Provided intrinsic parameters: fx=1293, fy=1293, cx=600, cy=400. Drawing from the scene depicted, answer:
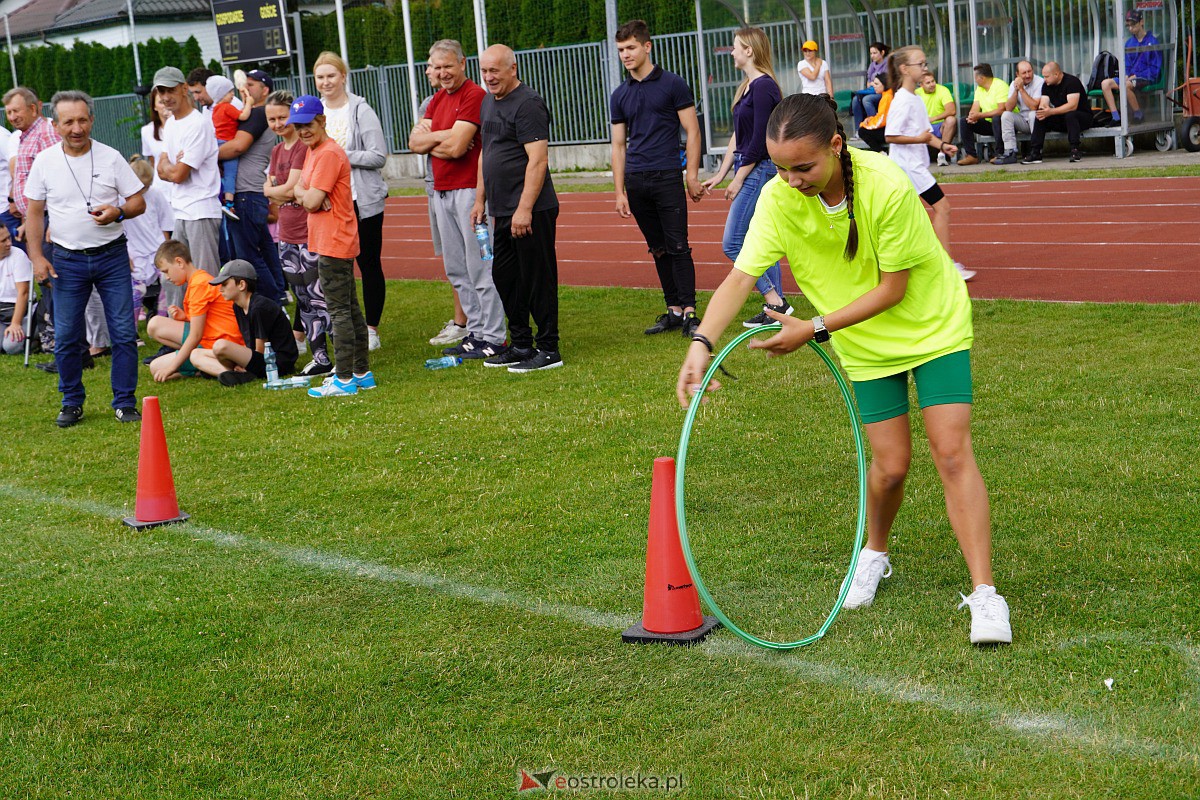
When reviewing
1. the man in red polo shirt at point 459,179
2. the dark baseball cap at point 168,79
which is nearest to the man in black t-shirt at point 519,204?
the man in red polo shirt at point 459,179

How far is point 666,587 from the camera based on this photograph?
445cm

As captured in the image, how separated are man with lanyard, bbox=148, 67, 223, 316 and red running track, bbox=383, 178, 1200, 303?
438cm

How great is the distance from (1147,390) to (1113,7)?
1632 centimetres

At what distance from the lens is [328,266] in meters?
8.80

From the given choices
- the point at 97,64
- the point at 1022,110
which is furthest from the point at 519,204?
the point at 97,64

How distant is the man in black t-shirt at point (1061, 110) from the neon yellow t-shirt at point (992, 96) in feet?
2.21

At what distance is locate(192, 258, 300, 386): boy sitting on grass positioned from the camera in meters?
9.62

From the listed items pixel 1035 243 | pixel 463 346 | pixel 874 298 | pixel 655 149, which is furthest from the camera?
pixel 1035 243

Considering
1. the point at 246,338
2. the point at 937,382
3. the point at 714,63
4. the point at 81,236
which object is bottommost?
→ the point at 246,338

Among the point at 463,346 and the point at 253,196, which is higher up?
the point at 253,196

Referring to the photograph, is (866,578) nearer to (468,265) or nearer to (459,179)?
(468,265)

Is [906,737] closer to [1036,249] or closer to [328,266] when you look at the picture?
[328,266]

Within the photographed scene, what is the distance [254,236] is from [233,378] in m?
1.93

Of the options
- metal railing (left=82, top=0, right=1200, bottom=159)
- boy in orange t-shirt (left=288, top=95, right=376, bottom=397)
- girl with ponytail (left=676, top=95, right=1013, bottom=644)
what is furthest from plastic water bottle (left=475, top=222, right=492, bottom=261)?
metal railing (left=82, top=0, right=1200, bottom=159)
